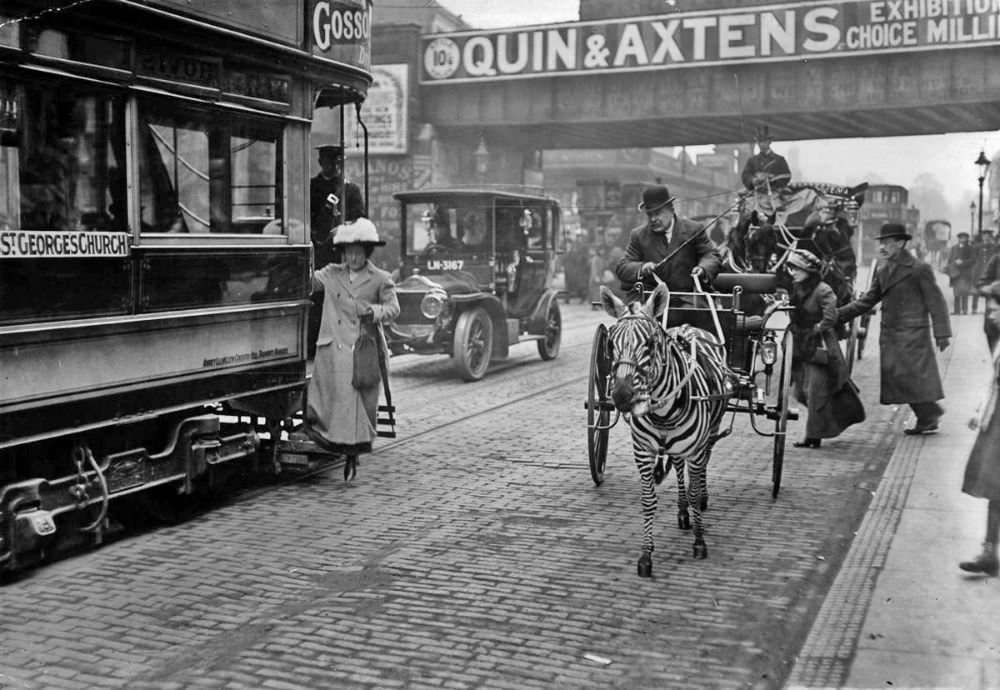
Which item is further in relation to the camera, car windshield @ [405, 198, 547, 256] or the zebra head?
car windshield @ [405, 198, 547, 256]

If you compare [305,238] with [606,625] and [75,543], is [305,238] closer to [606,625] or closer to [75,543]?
[75,543]

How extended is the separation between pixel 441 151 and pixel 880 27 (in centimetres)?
1170

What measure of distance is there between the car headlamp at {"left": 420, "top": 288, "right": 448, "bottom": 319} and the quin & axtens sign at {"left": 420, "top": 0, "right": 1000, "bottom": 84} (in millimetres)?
12355

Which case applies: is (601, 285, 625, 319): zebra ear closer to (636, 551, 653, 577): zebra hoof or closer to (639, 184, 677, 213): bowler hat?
(636, 551, 653, 577): zebra hoof

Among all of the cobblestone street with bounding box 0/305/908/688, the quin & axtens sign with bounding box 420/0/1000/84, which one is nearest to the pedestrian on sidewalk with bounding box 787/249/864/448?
the cobblestone street with bounding box 0/305/908/688

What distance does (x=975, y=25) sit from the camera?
23.1m

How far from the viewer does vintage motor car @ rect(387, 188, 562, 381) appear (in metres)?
14.1

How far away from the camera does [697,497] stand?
253 inches

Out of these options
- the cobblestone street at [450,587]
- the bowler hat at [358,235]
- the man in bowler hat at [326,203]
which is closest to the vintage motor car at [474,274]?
the man in bowler hat at [326,203]

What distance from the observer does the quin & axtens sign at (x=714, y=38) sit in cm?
2347

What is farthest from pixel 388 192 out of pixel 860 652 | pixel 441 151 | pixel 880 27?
pixel 860 652

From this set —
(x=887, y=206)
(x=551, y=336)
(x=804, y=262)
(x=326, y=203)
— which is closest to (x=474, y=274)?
(x=551, y=336)

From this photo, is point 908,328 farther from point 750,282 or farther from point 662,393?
point 662,393

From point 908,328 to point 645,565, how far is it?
540 cm
